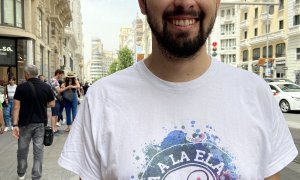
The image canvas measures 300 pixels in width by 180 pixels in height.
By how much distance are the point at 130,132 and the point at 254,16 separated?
2235 inches

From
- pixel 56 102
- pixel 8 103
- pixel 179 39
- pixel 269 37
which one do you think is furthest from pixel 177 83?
pixel 269 37

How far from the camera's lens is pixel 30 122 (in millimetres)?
6105

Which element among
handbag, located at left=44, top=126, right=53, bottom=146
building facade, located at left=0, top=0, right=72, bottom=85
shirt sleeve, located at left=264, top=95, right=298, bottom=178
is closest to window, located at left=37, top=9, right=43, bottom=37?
building facade, located at left=0, top=0, right=72, bottom=85

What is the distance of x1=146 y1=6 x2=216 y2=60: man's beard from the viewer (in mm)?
1595

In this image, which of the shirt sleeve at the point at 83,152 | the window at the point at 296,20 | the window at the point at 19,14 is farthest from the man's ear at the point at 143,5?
the window at the point at 296,20

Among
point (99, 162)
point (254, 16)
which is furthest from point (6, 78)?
point (254, 16)

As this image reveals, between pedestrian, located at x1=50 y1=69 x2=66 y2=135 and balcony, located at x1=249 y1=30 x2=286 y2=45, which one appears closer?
pedestrian, located at x1=50 y1=69 x2=66 y2=135

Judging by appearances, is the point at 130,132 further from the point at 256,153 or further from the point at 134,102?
the point at 256,153

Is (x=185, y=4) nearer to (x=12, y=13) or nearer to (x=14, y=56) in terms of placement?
(x=12, y=13)

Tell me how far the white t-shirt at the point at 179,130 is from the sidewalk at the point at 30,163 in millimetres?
4732

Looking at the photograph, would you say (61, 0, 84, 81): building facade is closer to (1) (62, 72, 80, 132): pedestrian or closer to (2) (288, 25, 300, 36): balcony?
(2) (288, 25, 300, 36): balcony

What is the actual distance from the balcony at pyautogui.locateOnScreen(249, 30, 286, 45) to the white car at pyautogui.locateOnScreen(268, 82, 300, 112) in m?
23.9

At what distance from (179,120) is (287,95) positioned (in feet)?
59.8

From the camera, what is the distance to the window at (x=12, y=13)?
2148cm
